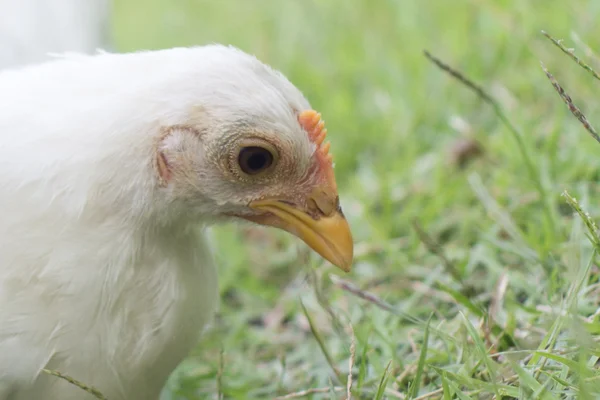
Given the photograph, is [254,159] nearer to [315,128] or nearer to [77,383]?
[315,128]

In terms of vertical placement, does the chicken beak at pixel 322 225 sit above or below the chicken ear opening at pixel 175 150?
below

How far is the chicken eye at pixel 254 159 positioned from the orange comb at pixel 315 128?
0.09 m

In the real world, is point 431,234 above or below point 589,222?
above

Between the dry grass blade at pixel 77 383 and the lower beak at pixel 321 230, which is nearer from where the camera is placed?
the dry grass blade at pixel 77 383

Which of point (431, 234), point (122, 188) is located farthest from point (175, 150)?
point (431, 234)

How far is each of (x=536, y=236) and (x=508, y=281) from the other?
17 cm

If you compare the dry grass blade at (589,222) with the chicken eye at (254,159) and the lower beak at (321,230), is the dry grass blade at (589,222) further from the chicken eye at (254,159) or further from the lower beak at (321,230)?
the chicken eye at (254,159)

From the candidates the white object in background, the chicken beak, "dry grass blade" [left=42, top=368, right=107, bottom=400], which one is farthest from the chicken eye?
the white object in background

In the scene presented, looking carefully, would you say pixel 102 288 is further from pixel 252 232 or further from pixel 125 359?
pixel 252 232

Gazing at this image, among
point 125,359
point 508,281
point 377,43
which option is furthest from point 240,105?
point 377,43

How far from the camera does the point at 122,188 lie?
1.35m

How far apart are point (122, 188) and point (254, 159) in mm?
242

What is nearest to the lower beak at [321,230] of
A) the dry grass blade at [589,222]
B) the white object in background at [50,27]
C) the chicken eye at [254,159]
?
the chicken eye at [254,159]

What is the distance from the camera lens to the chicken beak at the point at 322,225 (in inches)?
57.5
